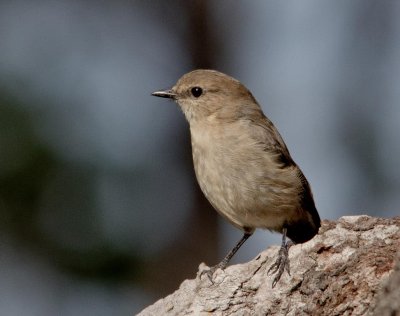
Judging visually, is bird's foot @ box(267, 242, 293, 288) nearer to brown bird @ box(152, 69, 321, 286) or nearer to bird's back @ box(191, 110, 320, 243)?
brown bird @ box(152, 69, 321, 286)

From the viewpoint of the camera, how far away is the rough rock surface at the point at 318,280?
5457 millimetres

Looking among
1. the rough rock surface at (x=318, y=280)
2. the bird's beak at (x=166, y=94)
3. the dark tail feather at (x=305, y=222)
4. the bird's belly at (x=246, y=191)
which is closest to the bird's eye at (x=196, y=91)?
the bird's beak at (x=166, y=94)

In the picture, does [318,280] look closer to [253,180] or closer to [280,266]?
[280,266]

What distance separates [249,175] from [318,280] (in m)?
1.55

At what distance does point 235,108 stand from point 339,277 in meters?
2.42

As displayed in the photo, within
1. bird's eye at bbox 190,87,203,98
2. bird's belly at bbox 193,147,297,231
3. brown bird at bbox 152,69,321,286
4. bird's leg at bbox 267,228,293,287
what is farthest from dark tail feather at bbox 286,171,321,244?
bird's leg at bbox 267,228,293,287

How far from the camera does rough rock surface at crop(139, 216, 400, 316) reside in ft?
17.9

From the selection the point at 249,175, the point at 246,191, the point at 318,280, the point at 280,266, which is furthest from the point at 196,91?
the point at 318,280

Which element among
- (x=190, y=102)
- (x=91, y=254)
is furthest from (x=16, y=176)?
(x=190, y=102)

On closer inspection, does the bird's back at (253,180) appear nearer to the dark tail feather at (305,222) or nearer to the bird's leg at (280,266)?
the dark tail feather at (305,222)

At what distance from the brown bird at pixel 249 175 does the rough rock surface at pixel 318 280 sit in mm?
759

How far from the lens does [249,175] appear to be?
22.9ft

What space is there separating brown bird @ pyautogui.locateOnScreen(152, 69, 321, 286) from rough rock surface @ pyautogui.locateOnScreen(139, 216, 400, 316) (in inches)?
29.9

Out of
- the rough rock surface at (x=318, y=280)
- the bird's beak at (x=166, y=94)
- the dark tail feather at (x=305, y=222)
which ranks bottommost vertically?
the rough rock surface at (x=318, y=280)
